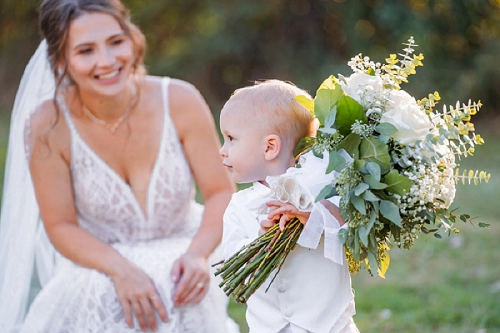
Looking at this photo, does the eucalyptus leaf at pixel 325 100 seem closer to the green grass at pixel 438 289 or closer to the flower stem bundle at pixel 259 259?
the flower stem bundle at pixel 259 259

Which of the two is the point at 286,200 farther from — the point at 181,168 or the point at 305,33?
the point at 305,33

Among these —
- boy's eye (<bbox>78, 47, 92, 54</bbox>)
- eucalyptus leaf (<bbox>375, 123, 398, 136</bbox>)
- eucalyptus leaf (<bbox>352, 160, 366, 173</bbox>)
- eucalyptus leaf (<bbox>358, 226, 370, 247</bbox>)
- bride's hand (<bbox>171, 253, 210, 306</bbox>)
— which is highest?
eucalyptus leaf (<bbox>375, 123, 398, 136</bbox>)

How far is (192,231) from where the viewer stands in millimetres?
3803

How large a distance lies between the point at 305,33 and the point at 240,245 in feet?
32.8

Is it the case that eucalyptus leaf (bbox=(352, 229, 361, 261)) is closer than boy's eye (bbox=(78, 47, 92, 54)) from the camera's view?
Yes

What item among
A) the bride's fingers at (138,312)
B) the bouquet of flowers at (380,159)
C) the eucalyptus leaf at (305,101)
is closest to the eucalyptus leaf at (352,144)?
the bouquet of flowers at (380,159)

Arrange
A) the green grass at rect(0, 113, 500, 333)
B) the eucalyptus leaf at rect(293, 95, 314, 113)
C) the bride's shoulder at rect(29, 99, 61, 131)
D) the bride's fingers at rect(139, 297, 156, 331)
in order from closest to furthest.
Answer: the eucalyptus leaf at rect(293, 95, 314, 113) → the bride's fingers at rect(139, 297, 156, 331) → the bride's shoulder at rect(29, 99, 61, 131) → the green grass at rect(0, 113, 500, 333)

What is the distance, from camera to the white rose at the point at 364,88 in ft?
7.51

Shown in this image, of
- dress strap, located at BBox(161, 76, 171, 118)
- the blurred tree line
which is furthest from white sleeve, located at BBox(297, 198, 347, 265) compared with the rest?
the blurred tree line

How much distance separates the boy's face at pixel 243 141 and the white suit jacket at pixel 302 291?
0.08m

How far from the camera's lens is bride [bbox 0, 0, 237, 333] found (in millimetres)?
3340

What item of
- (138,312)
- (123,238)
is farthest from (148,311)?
(123,238)

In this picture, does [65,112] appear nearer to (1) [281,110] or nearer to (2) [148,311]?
(2) [148,311]

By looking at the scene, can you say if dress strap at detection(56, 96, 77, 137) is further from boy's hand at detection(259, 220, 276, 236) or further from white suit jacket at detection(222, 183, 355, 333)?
boy's hand at detection(259, 220, 276, 236)
